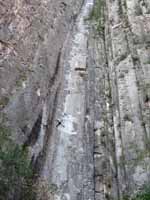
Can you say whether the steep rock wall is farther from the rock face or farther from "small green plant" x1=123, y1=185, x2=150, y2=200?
"small green plant" x1=123, y1=185, x2=150, y2=200

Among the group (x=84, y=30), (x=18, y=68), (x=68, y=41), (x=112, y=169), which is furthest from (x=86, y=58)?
(x=112, y=169)

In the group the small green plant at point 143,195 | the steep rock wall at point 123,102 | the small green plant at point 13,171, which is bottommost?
the steep rock wall at point 123,102

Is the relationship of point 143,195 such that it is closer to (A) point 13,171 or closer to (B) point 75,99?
(A) point 13,171

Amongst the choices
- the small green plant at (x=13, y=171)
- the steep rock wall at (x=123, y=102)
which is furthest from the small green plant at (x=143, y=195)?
the small green plant at (x=13, y=171)

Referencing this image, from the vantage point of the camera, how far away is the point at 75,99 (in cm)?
1252

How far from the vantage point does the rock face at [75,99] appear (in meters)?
10.1

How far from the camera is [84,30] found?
630 inches

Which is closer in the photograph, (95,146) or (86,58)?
(95,146)

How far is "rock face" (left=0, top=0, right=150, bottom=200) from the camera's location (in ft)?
33.0

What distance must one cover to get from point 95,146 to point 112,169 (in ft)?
2.76

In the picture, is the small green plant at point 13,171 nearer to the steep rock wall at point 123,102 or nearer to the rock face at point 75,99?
the rock face at point 75,99

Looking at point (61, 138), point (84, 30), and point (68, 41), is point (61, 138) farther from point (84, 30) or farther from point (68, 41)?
point (84, 30)

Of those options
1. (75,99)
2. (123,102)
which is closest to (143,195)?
(123,102)

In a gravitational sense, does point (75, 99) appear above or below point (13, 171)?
below
